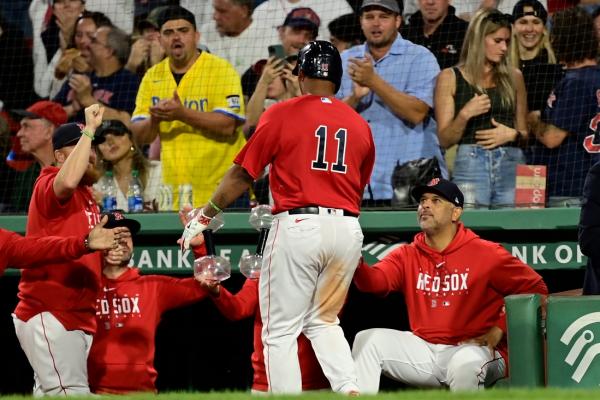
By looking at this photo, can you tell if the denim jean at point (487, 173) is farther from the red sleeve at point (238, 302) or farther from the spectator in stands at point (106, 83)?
the spectator in stands at point (106, 83)

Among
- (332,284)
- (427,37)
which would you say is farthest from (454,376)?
(427,37)

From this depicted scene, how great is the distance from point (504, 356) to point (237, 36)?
3.47m

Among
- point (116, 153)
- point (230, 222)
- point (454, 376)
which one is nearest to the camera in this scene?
point (454, 376)

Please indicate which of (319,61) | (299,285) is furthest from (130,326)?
(319,61)

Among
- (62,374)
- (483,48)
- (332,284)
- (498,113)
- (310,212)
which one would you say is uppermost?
(483,48)

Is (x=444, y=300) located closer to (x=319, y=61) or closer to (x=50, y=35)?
(x=319, y=61)

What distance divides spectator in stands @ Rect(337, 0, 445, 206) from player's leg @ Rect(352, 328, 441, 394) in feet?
5.26

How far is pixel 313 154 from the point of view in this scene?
4.33 metres

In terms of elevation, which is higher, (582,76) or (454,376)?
(582,76)

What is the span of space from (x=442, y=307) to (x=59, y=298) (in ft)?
6.02

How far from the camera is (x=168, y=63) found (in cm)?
730

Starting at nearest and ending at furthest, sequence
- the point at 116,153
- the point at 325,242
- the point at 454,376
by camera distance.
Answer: the point at 325,242
the point at 454,376
the point at 116,153

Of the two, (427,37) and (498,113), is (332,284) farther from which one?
(427,37)

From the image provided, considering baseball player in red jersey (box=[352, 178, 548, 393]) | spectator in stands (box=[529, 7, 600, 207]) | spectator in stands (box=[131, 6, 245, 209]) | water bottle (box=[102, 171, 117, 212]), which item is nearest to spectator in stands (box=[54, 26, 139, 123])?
spectator in stands (box=[131, 6, 245, 209])
